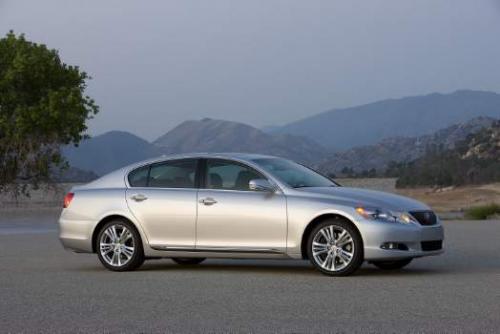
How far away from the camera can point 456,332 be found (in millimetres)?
9195

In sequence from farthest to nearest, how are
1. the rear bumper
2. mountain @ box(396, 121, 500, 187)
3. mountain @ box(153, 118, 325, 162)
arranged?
1. mountain @ box(153, 118, 325, 162)
2. mountain @ box(396, 121, 500, 187)
3. the rear bumper

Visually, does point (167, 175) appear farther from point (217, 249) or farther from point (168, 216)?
point (217, 249)

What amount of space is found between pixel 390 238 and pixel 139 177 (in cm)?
368

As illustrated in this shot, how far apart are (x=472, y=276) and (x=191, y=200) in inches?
145

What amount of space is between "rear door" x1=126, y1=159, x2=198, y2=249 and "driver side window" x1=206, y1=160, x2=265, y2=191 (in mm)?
221

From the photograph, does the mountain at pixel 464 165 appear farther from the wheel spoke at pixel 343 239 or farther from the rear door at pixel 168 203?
the wheel spoke at pixel 343 239

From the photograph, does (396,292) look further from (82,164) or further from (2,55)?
(82,164)

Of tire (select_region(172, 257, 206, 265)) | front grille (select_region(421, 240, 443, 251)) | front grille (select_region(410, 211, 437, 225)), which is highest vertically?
front grille (select_region(410, 211, 437, 225))

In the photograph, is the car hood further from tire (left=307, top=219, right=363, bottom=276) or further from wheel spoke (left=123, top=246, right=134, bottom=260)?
wheel spoke (left=123, top=246, right=134, bottom=260)

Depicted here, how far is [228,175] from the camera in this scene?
1502 centimetres

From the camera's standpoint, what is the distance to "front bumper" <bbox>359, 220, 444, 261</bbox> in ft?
45.3

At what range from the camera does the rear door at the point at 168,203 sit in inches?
586

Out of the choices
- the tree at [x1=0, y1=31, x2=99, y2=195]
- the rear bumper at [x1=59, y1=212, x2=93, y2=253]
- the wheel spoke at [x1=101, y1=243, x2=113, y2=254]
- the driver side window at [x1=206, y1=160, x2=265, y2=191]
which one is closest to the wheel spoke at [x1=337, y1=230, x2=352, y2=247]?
the driver side window at [x1=206, y1=160, x2=265, y2=191]

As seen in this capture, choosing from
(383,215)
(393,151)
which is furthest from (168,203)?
(393,151)
